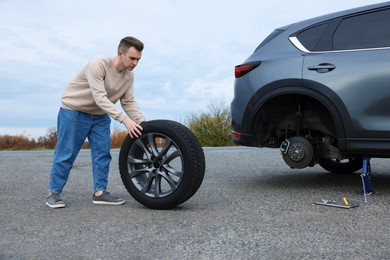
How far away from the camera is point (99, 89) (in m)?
4.46

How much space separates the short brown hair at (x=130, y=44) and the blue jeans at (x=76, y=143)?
0.73 metres

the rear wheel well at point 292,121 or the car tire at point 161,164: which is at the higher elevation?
the rear wheel well at point 292,121

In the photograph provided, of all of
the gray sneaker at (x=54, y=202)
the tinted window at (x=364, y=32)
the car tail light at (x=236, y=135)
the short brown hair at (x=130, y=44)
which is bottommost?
the gray sneaker at (x=54, y=202)

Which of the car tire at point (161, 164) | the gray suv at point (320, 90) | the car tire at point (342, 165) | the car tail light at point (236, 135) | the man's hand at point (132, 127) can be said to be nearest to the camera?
the car tire at point (161, 164)

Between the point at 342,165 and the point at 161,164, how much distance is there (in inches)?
123

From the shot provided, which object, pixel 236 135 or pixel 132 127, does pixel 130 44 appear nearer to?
pixel 132 127

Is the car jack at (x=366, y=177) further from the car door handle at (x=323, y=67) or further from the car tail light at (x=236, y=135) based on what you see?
the car tail light at (x=236, y=135)

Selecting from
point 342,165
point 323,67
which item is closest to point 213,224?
point 323,67

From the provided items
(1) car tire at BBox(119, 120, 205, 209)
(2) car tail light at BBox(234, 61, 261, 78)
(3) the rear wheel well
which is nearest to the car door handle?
(3) the rear wheel well

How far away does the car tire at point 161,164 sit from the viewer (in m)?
4.19

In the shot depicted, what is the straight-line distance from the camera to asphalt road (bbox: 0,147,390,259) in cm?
311

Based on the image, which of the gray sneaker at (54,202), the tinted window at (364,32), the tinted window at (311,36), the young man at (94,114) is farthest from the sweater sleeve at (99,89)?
the tinted window at (364,32)

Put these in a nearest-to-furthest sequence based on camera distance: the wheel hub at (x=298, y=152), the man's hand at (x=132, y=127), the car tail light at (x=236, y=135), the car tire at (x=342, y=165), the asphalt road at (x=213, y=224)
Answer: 1. the asphalt road at (x=213, y=224)
2. the man's hand at (x=132, y=127)
3. the wheel hub at (x=298, y=152)
4. the car tail light at (x=236, y=135)
5. the car tire at (x=342, y=165)

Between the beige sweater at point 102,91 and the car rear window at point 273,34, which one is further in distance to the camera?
the car rear window at point 273,34
